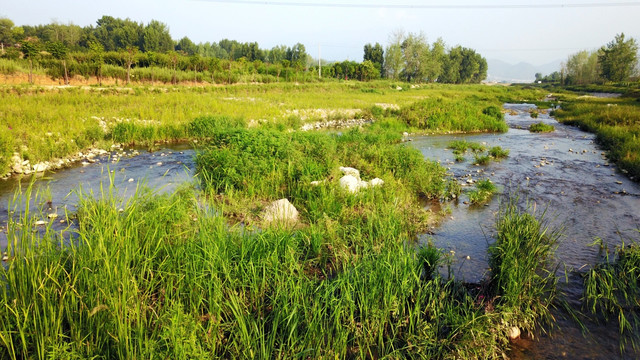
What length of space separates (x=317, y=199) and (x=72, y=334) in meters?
4.91

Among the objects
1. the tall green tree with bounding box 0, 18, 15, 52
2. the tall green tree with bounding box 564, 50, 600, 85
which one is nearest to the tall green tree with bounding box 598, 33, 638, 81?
the tall green tree with bounding box 564, 50, 600, 85

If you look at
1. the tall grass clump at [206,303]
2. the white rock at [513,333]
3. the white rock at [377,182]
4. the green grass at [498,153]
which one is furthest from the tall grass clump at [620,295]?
the green grass at [498,153]

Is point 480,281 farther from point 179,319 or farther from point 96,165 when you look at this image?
point 96,165

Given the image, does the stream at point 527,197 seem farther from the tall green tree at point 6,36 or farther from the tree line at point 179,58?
the tall green tree at point 6,36

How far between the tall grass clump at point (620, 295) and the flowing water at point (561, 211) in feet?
0.61

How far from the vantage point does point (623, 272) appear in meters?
5.14

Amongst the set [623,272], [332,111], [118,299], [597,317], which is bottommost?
[597,317]

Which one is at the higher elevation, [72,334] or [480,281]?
[72,334]

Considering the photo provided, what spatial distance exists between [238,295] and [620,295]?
18.0ft

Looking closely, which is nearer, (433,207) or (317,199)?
(317,199)

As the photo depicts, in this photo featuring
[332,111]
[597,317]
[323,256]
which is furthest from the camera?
[332,111]

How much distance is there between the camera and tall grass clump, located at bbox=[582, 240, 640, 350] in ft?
14.3

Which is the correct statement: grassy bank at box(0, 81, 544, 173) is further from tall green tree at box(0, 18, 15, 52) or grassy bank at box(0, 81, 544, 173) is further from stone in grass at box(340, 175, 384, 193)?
Answer: tall green tree at box(0, 18, 15, 52)

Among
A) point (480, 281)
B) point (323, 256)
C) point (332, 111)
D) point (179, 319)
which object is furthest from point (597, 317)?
point (332, 111)
